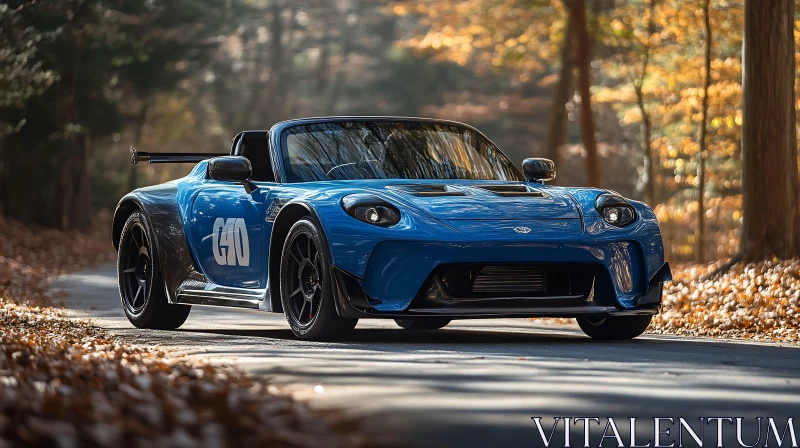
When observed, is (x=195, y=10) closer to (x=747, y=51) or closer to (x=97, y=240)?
(x=97, y=240)

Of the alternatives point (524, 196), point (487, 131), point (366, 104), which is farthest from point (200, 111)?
point (524, 196)

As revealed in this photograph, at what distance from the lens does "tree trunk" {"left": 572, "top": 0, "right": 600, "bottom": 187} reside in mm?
25891

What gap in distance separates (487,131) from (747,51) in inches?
1770

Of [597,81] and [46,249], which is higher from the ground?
[597,81]

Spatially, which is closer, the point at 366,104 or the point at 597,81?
the point at 597,81

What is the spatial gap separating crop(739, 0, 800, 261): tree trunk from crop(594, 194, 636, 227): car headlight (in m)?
5.62

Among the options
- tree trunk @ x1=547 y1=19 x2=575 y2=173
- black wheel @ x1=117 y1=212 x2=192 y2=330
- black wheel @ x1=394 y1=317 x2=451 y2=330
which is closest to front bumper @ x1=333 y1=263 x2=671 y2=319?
black wheel @ x1=394 y1=317 x2=451 y2=330

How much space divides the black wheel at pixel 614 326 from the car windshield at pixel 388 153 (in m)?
1.24

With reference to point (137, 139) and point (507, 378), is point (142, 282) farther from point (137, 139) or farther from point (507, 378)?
point (137, 139)

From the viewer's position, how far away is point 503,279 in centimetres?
875

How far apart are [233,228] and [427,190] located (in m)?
1.65

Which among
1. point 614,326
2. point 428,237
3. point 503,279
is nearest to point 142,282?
point 428,237

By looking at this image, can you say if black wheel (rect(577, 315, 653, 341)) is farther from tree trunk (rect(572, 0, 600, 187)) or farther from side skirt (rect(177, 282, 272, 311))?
tree trunk (rect(572, 0, 600, 187))

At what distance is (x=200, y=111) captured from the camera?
2517 inches
